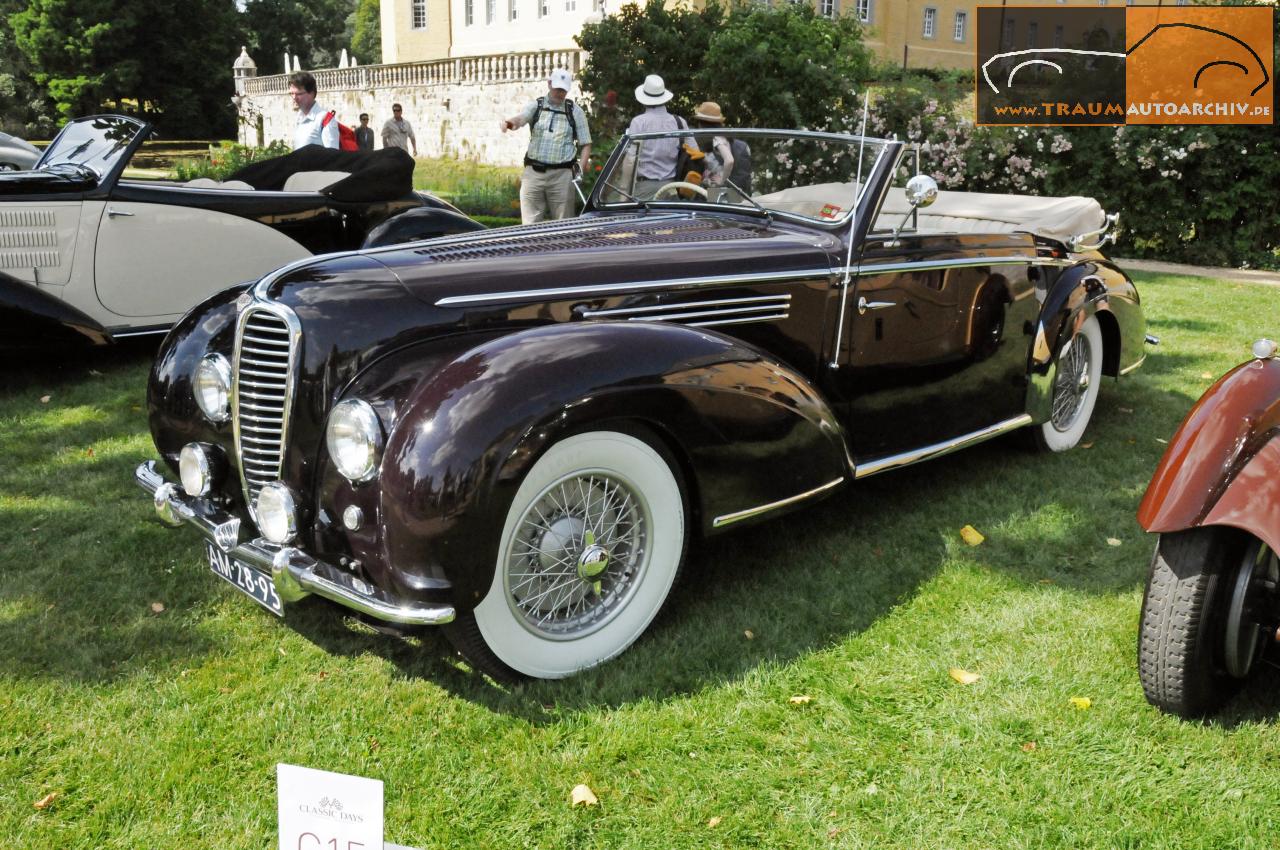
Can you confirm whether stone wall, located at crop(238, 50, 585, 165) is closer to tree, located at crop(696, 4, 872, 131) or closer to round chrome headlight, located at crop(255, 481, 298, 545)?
tree, located at crop(696, 4, 872, 131)

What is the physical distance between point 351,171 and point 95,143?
1.66 meters

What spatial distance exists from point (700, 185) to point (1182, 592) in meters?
2.62

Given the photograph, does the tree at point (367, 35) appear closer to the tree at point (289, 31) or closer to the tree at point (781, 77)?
the tree at point (289, 31)

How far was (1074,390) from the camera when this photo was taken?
5301 millimetres

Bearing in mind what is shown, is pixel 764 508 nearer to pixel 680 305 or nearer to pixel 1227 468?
pixel 680 305

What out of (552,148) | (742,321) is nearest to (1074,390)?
(742,321)

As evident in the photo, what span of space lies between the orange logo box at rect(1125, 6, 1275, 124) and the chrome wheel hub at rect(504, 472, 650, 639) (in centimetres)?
1207

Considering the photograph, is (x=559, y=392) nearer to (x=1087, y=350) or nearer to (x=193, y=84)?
(x=1087, y=350)

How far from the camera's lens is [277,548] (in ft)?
9.26

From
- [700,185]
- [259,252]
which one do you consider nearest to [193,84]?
[259,252]

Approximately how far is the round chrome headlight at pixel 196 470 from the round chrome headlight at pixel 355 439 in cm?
65

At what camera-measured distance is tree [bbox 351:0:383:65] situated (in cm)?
6406
